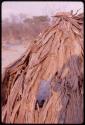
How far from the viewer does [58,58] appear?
1.92 meters

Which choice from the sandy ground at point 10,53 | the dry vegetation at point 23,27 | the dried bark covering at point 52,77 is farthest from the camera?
the dry vegetation at point 23,27

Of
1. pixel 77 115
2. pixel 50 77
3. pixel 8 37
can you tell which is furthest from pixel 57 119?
pixel 8 37

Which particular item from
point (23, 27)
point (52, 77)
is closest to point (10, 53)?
point (23, 27)

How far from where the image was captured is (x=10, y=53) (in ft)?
7.06

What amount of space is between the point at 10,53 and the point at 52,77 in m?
0.39

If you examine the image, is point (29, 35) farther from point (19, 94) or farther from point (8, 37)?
point (19, 94)

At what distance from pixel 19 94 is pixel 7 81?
0.12m

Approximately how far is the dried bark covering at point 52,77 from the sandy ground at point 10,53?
0.05 meters

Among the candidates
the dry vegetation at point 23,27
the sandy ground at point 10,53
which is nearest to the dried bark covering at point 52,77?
the sandy ground at point 10,53

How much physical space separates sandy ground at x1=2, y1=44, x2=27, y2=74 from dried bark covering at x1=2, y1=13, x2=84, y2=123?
0.05 meters

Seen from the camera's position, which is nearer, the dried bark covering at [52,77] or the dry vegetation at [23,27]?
the dried bark covering at [52,77]

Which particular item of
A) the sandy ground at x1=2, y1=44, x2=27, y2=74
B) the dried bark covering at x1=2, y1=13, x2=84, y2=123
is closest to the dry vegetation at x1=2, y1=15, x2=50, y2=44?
the sandy ground at x1=2, y1=44, x2=27, y2=74

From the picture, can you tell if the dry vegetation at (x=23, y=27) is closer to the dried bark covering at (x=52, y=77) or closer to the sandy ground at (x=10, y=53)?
the sandy ground at (x=10, y=53)

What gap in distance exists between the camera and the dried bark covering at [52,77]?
71.6 inches
